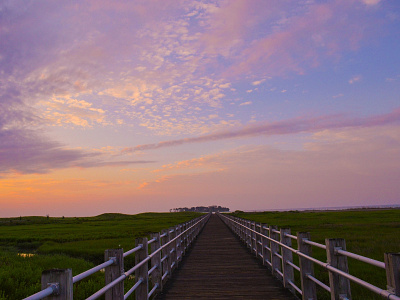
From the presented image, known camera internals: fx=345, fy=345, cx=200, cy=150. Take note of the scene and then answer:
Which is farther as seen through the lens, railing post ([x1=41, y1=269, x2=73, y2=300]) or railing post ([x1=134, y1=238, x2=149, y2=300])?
railing post ([x1=134, y1=238, x2=149, y2=300])

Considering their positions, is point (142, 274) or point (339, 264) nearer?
point (339, 264)

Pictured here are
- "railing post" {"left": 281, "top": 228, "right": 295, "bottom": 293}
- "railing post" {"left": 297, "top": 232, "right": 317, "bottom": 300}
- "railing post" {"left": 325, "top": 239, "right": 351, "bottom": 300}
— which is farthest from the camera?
"railing post" {"left": 281, "top": 228, "right": 295, "bottom": 293}

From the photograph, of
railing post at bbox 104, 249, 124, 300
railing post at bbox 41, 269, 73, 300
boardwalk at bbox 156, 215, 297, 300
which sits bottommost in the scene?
boardwalk at bbox 156, 215, 297, 300

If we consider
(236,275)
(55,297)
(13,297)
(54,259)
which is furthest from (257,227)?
(55,297)

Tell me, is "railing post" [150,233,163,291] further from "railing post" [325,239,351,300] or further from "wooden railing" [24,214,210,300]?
"railing post" [325,239,351,300]

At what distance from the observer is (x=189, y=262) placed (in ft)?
39.7

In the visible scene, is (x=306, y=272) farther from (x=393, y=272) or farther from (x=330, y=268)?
(x=393, y=272)

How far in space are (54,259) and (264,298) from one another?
40.7 feet

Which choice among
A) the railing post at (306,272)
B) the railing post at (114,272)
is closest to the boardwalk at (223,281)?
the railing post at (306,272)

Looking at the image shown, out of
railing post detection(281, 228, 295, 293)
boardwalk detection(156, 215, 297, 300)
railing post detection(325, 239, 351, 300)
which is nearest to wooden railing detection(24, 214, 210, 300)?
boardwalk detection(156, 215, 297, 300)

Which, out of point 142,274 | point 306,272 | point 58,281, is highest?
point 58,281

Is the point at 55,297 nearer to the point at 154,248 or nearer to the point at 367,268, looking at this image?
the point at 154,248

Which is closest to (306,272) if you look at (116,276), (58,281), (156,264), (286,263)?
(286,263)

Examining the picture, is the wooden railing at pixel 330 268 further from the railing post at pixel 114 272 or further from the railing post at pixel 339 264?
the railing post at pixel 114 272
